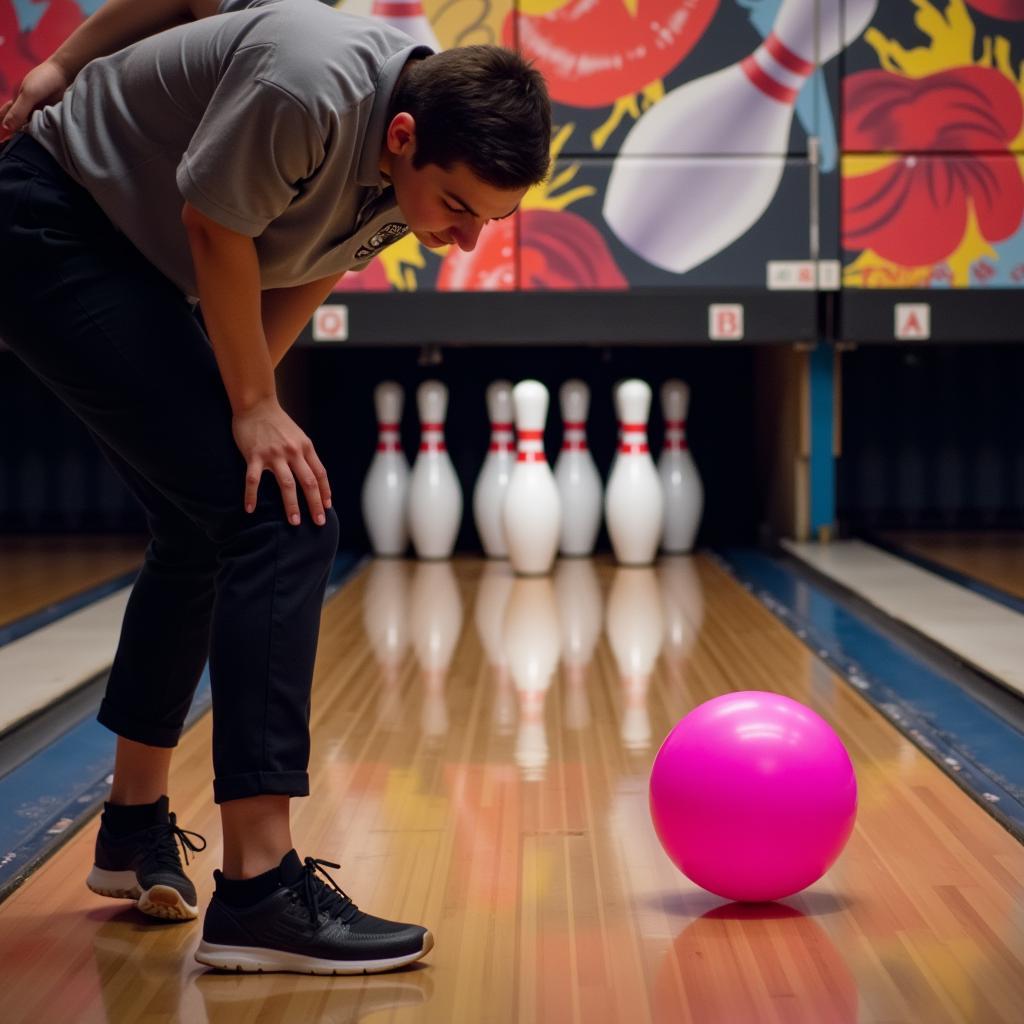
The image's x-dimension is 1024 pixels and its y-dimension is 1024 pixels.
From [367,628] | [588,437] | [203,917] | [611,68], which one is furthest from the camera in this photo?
[588,437]

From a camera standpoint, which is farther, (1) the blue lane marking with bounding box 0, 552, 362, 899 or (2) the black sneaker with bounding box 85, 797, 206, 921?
(1) the blue lane marking with bounding box 0, 552, 362, 899

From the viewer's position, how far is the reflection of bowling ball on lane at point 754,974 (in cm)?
141

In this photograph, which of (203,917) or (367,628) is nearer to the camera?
(203,917)

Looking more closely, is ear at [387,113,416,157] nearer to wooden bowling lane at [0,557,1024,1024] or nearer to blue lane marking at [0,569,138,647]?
wooden bowling lane at [0,557,1024,1024]

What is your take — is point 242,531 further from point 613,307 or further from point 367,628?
point 613,307

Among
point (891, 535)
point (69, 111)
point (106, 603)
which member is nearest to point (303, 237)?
point (69, 111)

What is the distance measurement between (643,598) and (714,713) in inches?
88.6

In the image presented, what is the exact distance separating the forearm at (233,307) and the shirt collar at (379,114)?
0.14m

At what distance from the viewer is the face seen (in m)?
1.47

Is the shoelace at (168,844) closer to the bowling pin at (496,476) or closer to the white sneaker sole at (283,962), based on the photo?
the white sneaker sole at (283,962)

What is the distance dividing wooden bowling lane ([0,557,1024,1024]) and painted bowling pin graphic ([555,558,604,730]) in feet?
0.06

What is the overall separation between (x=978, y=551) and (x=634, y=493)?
1.04 metres

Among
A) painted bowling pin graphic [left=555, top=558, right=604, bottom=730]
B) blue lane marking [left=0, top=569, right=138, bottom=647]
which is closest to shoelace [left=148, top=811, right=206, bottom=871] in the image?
painted bowling pin graphic [left=555, top=558, right=604, bottom=730]

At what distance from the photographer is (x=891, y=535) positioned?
510cm
